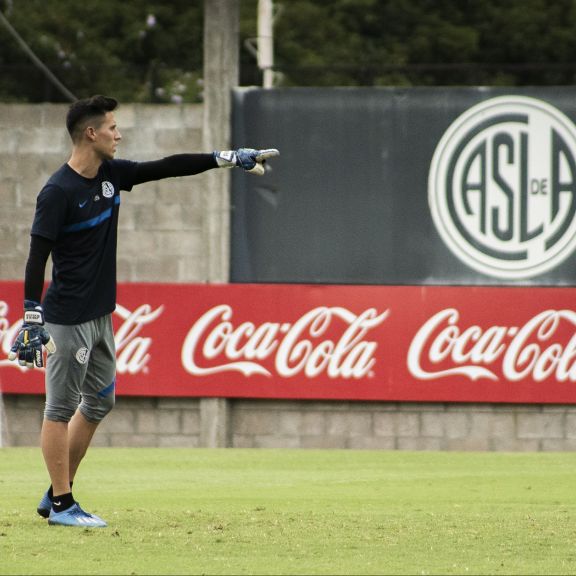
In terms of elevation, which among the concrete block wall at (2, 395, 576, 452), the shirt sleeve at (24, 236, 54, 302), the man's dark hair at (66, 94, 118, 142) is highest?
the man's dark hair at (66, 94, 118, 142)

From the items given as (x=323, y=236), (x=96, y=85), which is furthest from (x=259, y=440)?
(x=96, y=85)

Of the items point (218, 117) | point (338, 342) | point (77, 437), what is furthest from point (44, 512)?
point (218, 117)

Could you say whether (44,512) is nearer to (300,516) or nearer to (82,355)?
(82,355)

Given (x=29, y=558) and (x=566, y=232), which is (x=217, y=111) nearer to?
(x=566, y=232)

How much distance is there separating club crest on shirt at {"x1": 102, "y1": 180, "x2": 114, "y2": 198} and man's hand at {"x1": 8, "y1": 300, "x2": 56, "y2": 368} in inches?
26.5

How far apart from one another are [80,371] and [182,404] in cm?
784

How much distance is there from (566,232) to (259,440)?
3.73 metres

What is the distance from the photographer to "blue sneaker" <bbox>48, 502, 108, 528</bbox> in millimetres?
7324

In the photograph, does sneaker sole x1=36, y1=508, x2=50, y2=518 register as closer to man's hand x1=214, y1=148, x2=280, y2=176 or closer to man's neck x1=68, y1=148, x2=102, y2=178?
man's neck x1=68, y1=148, x2=102, y2=178

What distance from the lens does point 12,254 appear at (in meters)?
15.6

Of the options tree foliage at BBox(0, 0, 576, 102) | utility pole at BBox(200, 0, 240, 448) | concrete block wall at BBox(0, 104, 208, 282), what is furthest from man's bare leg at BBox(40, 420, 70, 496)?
tree foliage at BBox(0, 0, 576, 102)

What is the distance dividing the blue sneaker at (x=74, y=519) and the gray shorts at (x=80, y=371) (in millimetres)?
458

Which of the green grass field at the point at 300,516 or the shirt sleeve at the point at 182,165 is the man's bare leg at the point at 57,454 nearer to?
the green grass field at the point at 300,516

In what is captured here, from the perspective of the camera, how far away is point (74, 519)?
24.1 feet
